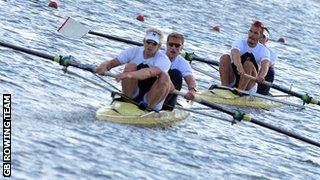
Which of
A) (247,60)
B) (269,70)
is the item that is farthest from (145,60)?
(269,70)

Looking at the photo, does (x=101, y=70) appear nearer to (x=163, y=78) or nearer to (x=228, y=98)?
(x=163, y=78)

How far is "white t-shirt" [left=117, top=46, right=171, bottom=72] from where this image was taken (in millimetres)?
16906

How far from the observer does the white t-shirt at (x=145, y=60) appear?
16.9 metres

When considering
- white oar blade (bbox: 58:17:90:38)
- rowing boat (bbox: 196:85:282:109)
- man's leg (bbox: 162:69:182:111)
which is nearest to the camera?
man's leg (bbox: 162:69:182:111)

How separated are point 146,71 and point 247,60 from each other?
583cm

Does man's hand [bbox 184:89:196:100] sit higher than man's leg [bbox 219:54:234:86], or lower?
higher

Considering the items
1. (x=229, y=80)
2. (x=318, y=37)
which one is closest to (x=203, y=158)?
(x=229, y=80)

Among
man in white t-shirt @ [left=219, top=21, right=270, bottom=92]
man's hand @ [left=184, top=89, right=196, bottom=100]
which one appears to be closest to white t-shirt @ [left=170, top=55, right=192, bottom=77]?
man's hand @ [left=184, top=89, right=196, bottom=100]

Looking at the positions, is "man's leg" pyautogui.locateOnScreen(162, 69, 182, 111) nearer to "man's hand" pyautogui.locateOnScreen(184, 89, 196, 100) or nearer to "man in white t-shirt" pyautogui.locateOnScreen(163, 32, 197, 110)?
"man in white t-shirt" pyautogui.locateOnScreen(163, 32, 197, 110)

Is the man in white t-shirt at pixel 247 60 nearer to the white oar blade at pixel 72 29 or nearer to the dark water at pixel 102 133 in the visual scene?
the dark water at pixel 102 133

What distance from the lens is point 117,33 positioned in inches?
1292

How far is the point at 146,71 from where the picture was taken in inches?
655

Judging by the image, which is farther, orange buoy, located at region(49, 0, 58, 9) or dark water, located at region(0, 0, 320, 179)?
orange buoy, located at region(49, 0, 58, 9)

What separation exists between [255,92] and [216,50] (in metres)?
11.9
